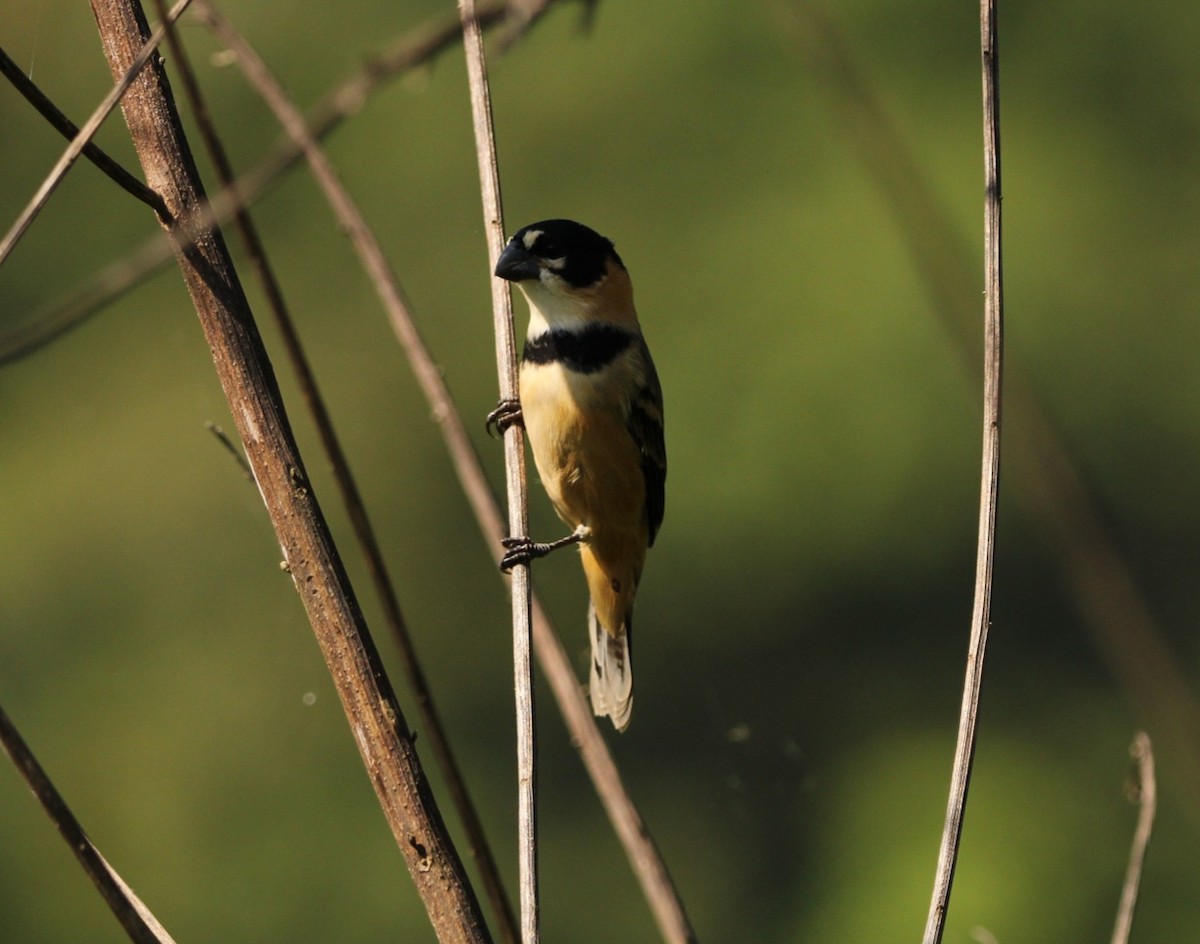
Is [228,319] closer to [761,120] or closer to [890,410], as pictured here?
[890,410]

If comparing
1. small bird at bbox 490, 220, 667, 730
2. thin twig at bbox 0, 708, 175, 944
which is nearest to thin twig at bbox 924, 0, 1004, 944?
thin twig at bbox 0, 708, 175, 944

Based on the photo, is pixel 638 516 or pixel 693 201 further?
pixel 693 201

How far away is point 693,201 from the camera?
9.77m

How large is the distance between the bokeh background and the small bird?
3.49 metres

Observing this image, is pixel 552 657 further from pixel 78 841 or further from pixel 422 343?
pixel 78 841

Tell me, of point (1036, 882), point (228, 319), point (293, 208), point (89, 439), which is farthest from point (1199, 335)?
point (228, 319)

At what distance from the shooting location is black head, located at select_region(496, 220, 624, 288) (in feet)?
9.86

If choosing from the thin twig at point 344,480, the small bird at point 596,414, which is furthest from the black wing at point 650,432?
the thin twig at point 344,480

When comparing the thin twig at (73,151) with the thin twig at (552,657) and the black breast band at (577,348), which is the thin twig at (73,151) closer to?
the thin twig at (552,657)

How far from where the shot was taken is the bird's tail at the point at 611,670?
344cm

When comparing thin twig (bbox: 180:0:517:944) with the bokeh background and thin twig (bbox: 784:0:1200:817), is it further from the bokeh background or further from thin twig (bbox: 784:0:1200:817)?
the bokeh background

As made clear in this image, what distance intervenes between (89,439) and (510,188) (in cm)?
310

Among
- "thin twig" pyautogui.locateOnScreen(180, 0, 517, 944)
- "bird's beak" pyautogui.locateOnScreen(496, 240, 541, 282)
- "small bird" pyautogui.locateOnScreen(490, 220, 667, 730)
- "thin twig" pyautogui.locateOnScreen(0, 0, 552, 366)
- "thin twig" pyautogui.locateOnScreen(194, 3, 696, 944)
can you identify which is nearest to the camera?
"thin twig" pyautogui.locateOnScreen(0, 0, 552, 366)

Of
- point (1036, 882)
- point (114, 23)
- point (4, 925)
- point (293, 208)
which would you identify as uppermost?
point (293, 208)
